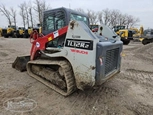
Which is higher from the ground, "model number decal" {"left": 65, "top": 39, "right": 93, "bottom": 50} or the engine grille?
"model number decal" {"left": 65, "top": 39, "right": 93, "bottom": 50}

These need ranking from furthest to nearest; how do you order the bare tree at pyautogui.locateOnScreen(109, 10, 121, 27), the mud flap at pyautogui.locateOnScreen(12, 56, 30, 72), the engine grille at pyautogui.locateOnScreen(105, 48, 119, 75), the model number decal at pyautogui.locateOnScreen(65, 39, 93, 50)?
the bare tree at pyautogui.locateOnScreen(109, 10, 121, 27) < the mud flap at pyautogui.locateOnScreen(12, 56, 30, 72) < the engine grille at pyautogui.locateOnScreen(105, 48, 119, 75) < the model number decal at pyautogui.locateOnScreen(65, 39, 93, 50)

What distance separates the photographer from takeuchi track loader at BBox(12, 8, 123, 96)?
273cm

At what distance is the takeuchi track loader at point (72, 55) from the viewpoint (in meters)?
2.73

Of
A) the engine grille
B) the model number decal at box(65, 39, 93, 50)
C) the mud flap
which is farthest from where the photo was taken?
the mud flap

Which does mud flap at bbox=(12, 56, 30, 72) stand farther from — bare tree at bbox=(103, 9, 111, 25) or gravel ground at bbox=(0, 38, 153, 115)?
bare tree at bbox=(103, 9, 111, 25)

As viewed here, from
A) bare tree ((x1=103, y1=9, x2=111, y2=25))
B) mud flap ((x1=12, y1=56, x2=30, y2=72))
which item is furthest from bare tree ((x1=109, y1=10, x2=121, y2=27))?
mud flap ((x1=12, y1=56, x2=30, y2=72))

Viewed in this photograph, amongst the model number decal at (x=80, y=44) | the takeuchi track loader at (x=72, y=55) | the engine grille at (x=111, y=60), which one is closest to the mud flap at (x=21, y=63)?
the takeuchi track loader at (x=72, y=55)

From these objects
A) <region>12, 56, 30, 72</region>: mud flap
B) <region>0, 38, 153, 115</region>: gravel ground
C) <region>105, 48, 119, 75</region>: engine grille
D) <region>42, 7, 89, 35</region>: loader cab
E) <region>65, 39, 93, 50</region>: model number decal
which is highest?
<region>42, 7, 89, 35</region>: loader cab

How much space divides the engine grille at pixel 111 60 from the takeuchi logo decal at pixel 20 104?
1694mm

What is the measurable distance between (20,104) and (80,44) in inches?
66.8

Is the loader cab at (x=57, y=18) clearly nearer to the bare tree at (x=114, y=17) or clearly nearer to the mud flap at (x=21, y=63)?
the mud flap at (x=21, y=63)

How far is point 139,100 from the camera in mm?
3240

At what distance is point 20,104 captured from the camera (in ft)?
9.59

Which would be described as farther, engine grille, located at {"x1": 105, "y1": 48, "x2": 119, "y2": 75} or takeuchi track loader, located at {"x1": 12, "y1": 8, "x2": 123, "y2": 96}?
engine grille, located at {"x1": 105, "y1": 48, "x2": 119, "y2": 75}
